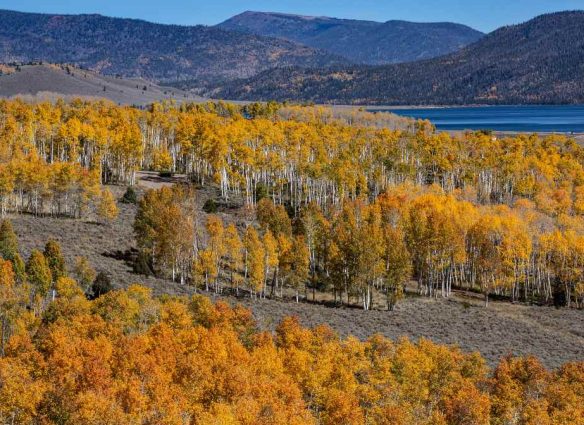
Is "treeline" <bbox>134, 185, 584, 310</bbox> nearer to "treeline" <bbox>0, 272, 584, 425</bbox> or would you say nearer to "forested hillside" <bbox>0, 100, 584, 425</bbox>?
"forested hillside" <bbox>0, 100, 584, 425</bbox>

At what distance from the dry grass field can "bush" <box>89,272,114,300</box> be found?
360 centimetres

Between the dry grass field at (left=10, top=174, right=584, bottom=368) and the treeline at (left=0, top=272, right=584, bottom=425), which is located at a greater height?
the treeline at (left=0, top=272, right=584, bottom=425)

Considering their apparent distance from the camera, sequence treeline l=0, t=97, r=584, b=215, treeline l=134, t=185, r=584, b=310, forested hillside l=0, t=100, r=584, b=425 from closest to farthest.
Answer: forested hillside l=0, t=100, r=584, b=425 < treeline l=134, t=185, r=584, b=310 < treeline l=0, t=97, r=584, b=215

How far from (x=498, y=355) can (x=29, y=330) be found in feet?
122

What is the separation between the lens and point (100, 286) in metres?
60.1

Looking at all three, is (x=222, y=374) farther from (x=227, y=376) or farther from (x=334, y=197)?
(x=334, y=197)

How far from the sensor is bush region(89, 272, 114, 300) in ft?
196

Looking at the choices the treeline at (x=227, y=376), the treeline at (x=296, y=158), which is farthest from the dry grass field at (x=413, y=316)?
the treeline at (x=296, y=158)

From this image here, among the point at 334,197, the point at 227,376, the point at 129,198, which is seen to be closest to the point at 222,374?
the point at 227,376

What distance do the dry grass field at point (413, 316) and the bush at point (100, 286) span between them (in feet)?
11.8

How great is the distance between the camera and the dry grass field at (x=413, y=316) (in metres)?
61.5

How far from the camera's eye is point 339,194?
106 meters

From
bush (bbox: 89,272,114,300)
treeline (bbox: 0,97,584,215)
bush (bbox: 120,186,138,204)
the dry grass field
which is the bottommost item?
the dry grass field

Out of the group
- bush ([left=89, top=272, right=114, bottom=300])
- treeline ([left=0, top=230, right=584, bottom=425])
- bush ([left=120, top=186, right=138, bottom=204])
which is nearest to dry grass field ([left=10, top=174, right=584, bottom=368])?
bush ([left=89, top=272, right=114, bottom=300])
